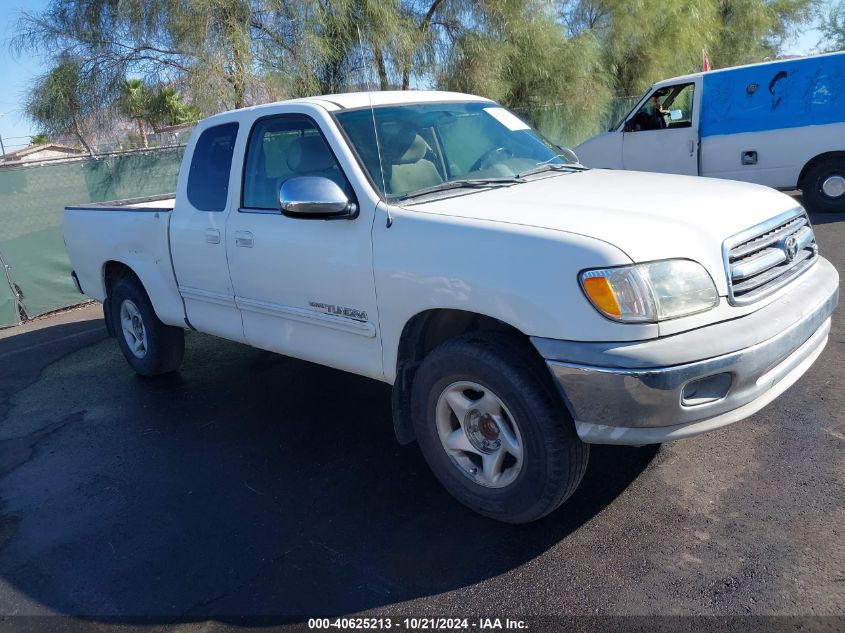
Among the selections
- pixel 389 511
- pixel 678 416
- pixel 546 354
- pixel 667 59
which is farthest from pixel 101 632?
pixel 667 59

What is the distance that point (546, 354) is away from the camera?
300cm

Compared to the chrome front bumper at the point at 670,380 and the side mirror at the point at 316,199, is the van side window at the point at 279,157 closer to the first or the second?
the side mirror at the point at 316,199

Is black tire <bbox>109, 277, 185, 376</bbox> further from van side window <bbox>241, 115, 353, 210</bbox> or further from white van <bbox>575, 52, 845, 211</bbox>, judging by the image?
white van <bbox>575, 52, 845, 211</bbox>

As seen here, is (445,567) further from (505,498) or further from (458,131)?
(458,131)

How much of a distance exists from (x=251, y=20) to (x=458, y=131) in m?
8.98

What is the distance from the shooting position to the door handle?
4446mm

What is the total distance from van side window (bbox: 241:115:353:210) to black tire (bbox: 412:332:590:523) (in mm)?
1358

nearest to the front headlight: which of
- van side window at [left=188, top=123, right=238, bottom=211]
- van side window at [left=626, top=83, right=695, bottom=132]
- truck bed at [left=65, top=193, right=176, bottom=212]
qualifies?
van side window at [left=188, top=123, right=238, bottom=211]

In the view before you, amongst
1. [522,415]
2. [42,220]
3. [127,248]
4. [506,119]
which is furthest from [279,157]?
[42,220]

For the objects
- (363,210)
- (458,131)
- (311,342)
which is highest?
(458,131)

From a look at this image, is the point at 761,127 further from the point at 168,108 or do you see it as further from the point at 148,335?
the point at 168,108

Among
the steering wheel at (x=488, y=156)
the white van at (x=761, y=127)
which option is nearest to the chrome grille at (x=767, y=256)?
the steering wheel at (x=488, y=156)

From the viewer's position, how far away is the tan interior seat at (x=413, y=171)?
390 centimetres

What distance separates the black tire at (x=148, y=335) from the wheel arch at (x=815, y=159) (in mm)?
8672
